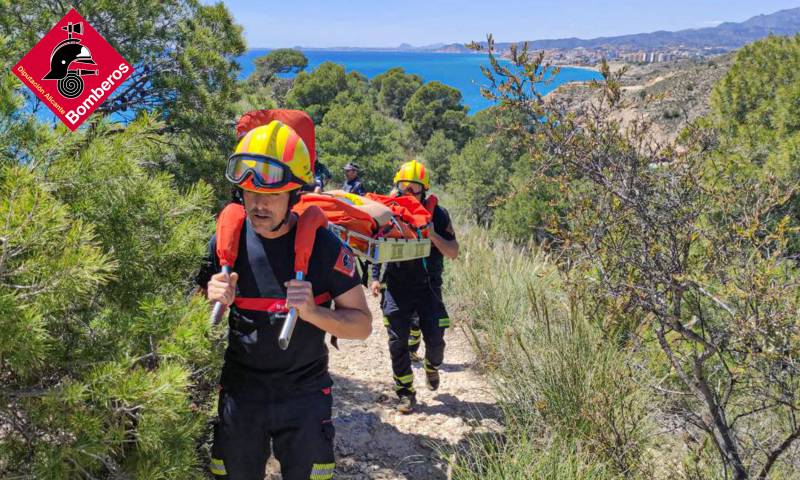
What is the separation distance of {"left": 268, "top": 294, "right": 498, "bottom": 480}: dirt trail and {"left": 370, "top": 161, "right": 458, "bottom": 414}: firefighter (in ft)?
0.68

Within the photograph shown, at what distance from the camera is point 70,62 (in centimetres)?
357

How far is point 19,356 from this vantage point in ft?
4.50

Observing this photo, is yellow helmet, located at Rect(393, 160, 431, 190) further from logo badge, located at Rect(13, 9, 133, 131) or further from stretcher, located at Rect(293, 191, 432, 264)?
logo badge, located at Rect(13, 9, 133, 131)

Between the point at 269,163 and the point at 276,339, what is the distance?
737 mm

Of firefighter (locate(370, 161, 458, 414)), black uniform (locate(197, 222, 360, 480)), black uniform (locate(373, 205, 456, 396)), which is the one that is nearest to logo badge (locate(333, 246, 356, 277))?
black uniform (locate(197, 222, 360, 480))

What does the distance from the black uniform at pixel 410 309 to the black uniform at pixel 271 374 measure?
2.43m

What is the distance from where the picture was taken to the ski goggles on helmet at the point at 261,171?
7.34ft

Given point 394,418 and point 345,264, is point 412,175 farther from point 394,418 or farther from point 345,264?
point 345,264

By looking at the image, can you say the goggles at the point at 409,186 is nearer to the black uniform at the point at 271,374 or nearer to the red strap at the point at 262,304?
the black uniform at the point at 271,374

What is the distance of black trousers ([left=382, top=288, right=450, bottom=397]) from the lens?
4898mm

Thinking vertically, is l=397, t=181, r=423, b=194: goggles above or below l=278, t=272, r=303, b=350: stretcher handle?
above

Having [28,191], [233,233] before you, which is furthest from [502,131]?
[28,191]

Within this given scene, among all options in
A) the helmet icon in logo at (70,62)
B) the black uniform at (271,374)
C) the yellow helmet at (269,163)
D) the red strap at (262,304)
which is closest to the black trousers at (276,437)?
the black uniform at (271,374)

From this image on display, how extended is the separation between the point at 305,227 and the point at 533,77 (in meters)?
1.40
